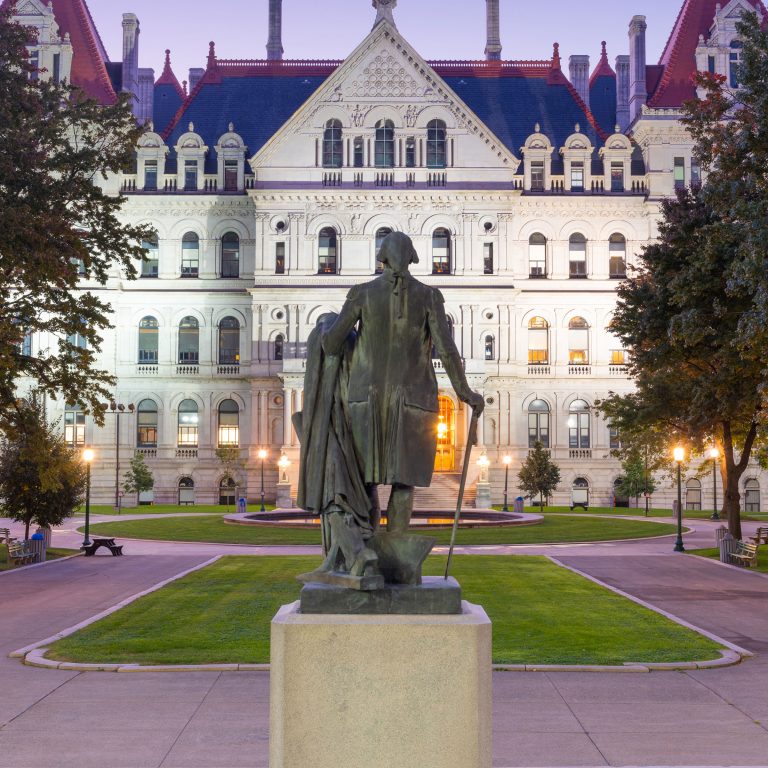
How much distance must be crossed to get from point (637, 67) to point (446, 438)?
2924 centimetres

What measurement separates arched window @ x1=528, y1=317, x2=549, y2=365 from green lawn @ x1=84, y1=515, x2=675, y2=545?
21.2 metres

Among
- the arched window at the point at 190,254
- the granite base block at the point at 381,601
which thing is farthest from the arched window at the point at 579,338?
the granite base block at the point at 381,601

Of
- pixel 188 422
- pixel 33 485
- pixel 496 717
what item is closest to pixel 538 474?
pixel 188 422

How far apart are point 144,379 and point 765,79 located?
5258 centimetres

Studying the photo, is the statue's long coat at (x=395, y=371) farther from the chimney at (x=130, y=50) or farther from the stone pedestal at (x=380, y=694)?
the chimney at (x=130, y=50)

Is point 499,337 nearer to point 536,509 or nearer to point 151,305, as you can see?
point 536,509

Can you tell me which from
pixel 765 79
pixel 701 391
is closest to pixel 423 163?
pixel 701 391

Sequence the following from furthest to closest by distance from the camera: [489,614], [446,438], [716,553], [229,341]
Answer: [229,341] < [446,438] < [716,553] < [489,614]

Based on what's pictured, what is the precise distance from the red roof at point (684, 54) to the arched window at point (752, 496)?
24.6 metres

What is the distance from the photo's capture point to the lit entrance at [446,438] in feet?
203

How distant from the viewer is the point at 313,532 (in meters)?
41.5

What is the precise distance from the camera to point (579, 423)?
68125 millimetres

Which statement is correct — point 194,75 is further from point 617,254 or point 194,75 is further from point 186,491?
point 617,254

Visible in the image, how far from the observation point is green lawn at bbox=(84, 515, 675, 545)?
38188 mm
